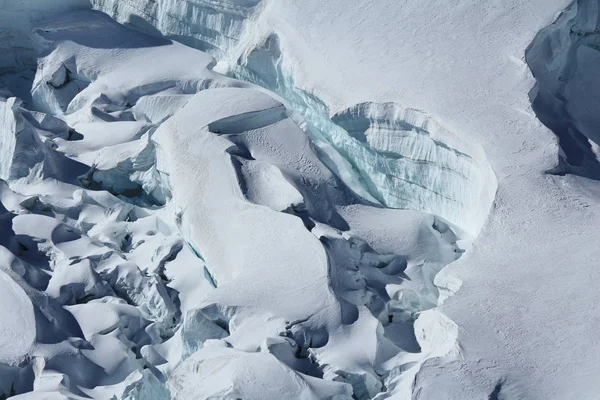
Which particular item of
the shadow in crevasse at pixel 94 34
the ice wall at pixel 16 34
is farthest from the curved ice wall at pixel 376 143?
the ice wall at pixel 16 34

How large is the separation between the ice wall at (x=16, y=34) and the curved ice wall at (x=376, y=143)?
108cm

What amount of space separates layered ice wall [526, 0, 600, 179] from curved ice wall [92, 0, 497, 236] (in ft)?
1.79

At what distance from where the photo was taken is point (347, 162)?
641 centimetres

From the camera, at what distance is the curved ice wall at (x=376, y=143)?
577 centimetres

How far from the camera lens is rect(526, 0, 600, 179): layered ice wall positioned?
6.01 meters

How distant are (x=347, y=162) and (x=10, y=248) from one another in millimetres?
1812

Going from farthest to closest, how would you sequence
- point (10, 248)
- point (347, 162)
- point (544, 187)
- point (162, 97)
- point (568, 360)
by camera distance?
point (162, 97) < point (347, 162) < point (10, 248) < point (544, 187) < point (568, 360)

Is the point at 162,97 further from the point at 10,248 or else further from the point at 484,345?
the point at 484,345

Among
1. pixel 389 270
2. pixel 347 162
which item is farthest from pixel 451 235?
pixel 347 162

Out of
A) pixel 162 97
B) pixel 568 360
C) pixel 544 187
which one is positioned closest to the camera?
pixel 568 360

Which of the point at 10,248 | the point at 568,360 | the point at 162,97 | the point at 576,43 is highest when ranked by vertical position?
the point at 576,43

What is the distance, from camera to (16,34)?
768cm

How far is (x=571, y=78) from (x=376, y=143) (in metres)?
1.17

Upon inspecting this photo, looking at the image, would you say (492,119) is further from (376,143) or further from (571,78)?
(571,78)
